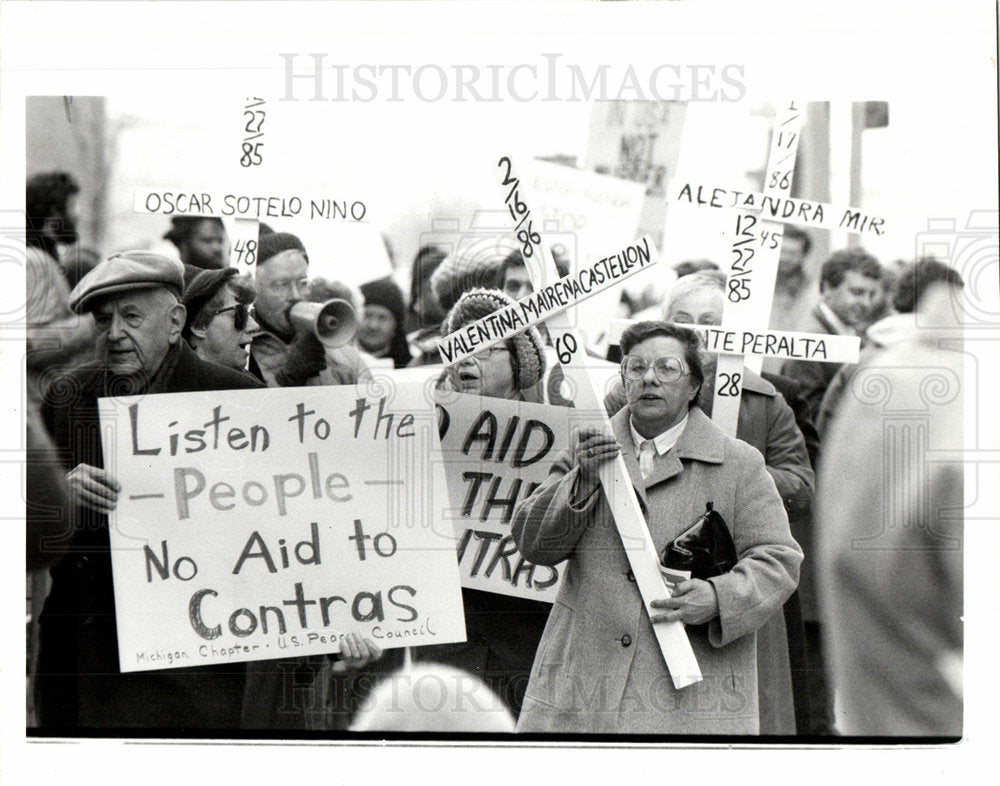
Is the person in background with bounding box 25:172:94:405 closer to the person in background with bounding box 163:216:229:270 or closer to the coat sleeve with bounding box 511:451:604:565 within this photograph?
the person in background with bounding box 163:216:229:270

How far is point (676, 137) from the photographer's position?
3578 mm

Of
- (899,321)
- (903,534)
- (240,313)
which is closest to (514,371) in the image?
(240,313)

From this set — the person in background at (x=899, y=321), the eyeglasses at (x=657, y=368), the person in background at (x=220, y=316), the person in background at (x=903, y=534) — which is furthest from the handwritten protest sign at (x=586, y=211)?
the person in background at (x=220, y=316)

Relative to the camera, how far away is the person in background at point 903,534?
3598mm

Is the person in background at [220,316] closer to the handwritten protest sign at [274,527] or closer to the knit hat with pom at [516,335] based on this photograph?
the handwritten protest sign at [274,527]

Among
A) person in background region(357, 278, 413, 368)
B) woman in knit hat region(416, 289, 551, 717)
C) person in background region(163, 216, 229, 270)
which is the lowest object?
woman in knit hat region(416, 289, 551, 717)

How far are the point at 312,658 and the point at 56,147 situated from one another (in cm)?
182

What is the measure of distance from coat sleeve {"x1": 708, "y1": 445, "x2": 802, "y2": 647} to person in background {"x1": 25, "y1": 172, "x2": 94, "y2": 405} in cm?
213

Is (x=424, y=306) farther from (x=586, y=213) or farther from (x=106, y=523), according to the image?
(x=106, y=523)

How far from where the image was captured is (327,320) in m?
3.61

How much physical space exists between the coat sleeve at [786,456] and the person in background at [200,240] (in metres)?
1.79

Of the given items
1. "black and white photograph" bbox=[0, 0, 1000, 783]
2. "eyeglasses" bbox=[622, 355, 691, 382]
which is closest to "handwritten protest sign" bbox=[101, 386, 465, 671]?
"black and white photograph" bbox=[0, 0, 1000, 783]

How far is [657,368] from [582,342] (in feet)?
0.82

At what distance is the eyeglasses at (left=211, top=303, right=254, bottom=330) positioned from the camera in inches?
142
